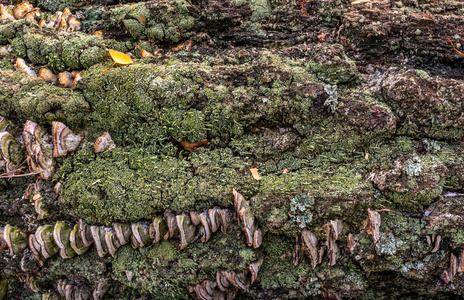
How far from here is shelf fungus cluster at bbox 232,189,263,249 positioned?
3.80 metres

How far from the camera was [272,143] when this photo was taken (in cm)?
417

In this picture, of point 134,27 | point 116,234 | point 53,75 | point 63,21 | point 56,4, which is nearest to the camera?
point 116,234

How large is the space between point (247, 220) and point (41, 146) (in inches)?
120

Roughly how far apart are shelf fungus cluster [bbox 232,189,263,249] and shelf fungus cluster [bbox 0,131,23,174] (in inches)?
126

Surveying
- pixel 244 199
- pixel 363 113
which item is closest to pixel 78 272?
pixel 244 199

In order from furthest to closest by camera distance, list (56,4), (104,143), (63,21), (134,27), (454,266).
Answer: (56,4) → (63,21) → (134,27) → (104,143) → (454,266)

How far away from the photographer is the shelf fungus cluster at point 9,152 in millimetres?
4133

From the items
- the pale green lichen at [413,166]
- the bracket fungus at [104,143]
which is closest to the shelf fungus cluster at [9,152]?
the bracket fungus at [104,143]

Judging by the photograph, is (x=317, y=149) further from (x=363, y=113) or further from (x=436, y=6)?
(x=436, y=6)

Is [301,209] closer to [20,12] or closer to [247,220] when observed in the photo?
[247,220]

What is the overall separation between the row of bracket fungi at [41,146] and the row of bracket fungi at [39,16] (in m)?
1.78

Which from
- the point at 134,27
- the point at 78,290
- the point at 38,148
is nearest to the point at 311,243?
the point at 78,290

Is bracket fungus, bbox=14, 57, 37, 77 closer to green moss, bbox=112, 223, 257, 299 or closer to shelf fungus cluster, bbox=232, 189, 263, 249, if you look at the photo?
green moss, bbox=112, 223, 257, 299

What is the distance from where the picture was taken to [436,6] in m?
4.49
